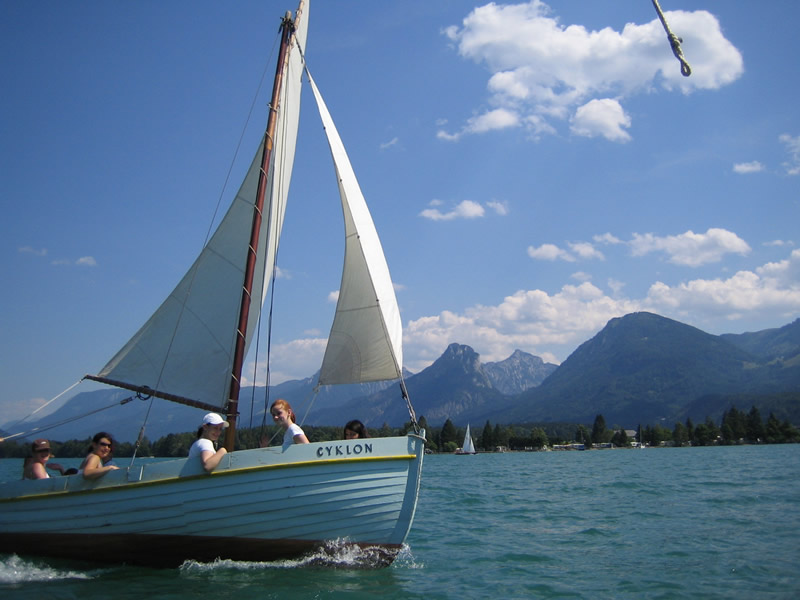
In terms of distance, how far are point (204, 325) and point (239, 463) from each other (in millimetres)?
5476

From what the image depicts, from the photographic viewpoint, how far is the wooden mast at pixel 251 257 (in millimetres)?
14231

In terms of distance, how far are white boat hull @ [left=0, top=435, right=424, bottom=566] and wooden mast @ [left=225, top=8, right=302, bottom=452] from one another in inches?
97.9

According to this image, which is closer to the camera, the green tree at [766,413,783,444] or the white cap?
the white cap

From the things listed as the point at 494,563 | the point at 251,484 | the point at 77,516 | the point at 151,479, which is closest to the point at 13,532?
the point at 77,516

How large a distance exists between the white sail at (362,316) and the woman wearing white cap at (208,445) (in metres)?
2.52

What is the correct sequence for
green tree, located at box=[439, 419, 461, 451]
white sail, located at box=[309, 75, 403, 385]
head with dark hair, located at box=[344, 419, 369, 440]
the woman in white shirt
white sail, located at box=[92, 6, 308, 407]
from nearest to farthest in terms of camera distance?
the woman in white shirt, head with dark hair, located at box=[344, 419, 369, 440], white sail, located at box=[309, 75, 403, 385], white sail, located at box=[92, 6, 308, 407], green tree, located at box=[439, 419, 461, 451]

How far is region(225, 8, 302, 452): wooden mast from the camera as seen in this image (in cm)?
1423

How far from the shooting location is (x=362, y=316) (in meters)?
12.6

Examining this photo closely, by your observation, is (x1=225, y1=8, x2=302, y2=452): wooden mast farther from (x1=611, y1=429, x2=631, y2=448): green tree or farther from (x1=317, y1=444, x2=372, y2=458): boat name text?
(x1=611, y1=429, x2=631, y2=448): green tree

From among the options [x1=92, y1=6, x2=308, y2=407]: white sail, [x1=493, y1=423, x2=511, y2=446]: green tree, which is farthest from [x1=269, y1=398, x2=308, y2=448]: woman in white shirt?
[x1=493, y1=423, x2=511, y2=446]: green tree

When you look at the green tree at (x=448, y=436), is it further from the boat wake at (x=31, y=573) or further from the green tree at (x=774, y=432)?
the boat wake at (x=31, y=573)

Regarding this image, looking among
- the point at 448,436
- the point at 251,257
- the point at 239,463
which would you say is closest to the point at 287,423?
the point at 239,463

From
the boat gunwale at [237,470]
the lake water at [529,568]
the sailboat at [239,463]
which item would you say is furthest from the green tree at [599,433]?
the boat gunwale at [237,470]

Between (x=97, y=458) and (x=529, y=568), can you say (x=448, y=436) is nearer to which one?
(x=529, y=568)
